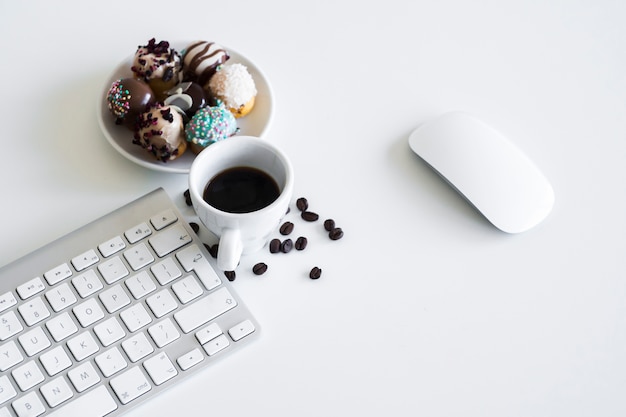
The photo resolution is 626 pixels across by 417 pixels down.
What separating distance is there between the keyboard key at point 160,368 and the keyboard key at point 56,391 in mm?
75

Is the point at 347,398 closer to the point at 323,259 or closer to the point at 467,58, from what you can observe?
the point at 323,259

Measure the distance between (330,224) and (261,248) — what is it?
0.08 m

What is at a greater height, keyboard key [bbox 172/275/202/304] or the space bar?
keyboard key [bbox 172/275/202/304]

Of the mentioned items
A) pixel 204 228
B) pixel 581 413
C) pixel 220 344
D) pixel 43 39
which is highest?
pixel 43 39

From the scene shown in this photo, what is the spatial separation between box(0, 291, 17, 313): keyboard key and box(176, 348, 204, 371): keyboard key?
18 centimetres

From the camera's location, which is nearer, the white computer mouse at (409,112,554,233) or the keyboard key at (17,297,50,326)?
the keyboard key at (17,297,50,326)

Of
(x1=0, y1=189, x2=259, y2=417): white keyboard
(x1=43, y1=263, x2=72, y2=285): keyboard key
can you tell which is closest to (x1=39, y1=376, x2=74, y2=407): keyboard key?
(x1=0, y1=189, x2=259, y2=417): white keyboard

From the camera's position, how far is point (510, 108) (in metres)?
0.89

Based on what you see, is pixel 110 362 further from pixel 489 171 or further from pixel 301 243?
pixel 489 171

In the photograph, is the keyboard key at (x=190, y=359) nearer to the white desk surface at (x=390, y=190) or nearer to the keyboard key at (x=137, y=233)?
the white desk surface at (x=390, y=190)

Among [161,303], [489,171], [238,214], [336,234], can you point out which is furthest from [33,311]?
[489,171]

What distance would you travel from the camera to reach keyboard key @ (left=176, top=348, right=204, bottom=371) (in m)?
0.65

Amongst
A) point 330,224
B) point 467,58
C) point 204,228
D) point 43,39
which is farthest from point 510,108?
point 43,39

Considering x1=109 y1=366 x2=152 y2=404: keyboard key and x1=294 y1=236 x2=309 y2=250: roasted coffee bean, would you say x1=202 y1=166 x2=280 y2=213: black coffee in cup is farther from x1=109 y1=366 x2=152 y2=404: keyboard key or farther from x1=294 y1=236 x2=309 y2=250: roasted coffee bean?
x1=109 y1=366 x2=152 y2=404: keyboard key
